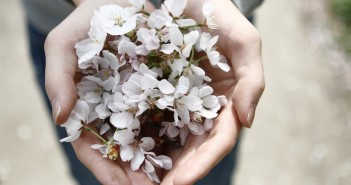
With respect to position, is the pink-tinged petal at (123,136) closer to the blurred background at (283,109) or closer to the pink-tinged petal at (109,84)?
the pink-tinged petal at (109,84)

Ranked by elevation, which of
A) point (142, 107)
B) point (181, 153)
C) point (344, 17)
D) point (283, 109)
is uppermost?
point (142, 107)

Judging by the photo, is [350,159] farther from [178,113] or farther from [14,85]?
[14,85]

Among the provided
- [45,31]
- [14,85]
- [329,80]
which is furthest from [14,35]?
[329,80]

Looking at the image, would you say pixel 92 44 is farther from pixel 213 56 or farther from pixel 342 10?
pixel 342 10

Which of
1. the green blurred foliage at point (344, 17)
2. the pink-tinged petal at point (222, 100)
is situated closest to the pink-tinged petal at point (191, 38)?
the pink-tinged petal at point (222, 100)

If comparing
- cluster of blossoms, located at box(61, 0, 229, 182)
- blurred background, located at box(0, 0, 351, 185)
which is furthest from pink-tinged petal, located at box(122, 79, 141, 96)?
blurred background, located at box(0, 0, 351, 185)

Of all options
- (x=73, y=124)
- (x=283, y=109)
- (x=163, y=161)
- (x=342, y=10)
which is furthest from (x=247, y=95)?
(x=342, y=10)

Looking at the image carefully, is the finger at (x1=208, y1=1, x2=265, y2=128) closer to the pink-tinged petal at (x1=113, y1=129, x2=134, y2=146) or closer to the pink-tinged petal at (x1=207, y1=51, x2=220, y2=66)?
the pink-tinged petal at (x1=207, y1=51, x2=220, y2=66)
